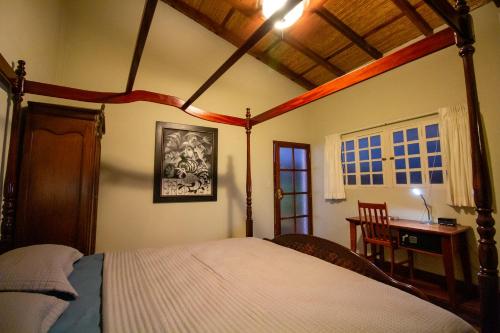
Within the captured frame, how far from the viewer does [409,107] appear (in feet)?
10.2

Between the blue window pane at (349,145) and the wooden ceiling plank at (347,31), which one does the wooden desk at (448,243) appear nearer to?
the blue window pane at (349,145)

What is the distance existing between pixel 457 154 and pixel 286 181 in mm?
2325

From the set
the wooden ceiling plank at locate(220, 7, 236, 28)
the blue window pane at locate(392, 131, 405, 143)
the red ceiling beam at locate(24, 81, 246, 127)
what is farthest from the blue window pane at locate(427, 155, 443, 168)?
the wooden ceiling plank at locate(220, 7, 236, 28)

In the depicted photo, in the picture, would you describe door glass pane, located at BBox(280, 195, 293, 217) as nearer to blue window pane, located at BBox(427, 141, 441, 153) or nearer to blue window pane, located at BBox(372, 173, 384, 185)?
blue window pane, located at BBox(372, 173, 384, 185)

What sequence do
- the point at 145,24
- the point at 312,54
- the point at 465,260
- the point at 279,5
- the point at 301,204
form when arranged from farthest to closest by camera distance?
the point at 301,204 < the point at 312,54 < the point at 465,260 < the point at 279,5 < the point at 145,24

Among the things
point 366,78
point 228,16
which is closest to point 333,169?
point 366,78

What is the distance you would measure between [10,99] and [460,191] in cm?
423

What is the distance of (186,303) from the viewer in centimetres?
96

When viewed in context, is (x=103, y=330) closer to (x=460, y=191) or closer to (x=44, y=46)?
(x=44, y=46)

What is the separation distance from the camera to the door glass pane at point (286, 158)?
412 cm

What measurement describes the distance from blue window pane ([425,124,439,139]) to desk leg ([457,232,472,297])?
1205mm

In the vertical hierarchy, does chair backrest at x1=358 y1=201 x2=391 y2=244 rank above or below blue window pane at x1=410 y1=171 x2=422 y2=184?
below

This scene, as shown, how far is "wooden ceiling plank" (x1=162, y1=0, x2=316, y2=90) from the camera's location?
3.24 meters

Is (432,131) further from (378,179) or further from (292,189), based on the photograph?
(292,189)
